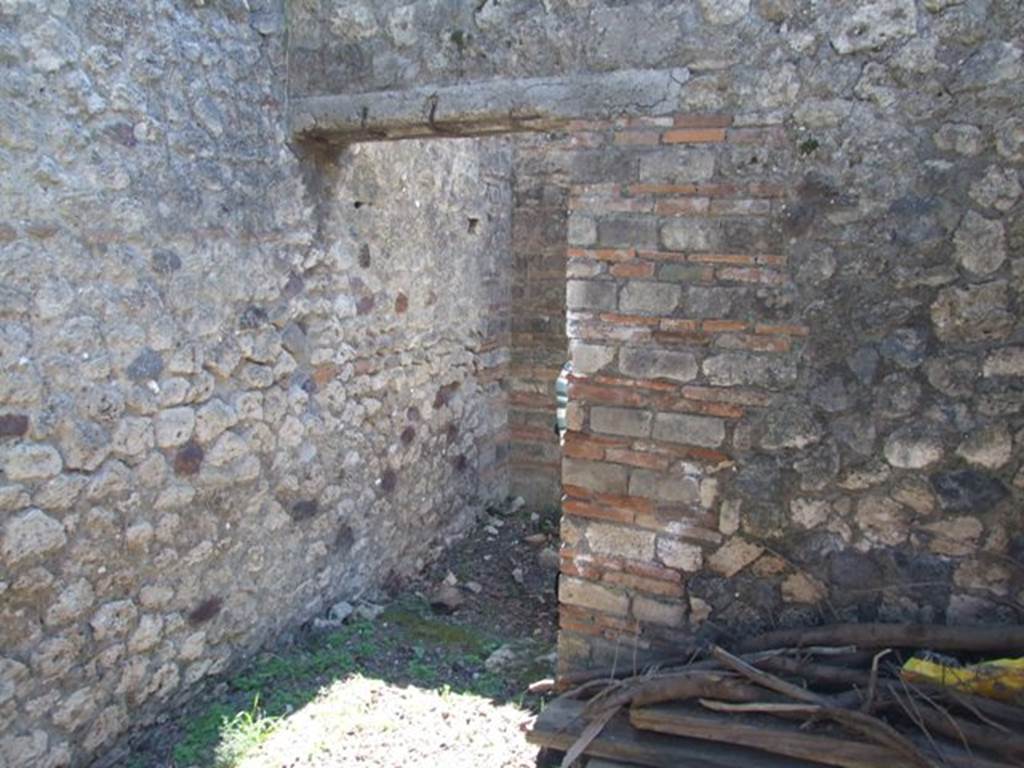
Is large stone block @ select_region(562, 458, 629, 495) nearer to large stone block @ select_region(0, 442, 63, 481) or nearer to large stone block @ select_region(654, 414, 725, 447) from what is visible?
large stone block @ select_region(654, 414, 725, 447)

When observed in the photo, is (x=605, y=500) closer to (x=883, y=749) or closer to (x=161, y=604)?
(x=883, y=749)

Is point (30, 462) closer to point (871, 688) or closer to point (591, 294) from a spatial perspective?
point (591, 294)

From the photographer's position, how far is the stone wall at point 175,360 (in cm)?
276

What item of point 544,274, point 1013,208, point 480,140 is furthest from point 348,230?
point 1013,208

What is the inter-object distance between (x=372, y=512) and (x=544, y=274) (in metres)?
2.46

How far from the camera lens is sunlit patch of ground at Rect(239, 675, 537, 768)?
125 inches

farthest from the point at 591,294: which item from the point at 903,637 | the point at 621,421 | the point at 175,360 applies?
the point at 175,360

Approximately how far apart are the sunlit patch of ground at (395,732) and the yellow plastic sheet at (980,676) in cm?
147

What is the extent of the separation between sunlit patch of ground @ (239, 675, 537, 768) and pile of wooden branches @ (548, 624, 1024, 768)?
2.11 ft

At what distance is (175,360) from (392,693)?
178cm

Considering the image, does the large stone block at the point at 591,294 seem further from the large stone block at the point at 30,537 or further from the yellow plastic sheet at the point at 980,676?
the large stone block at the point at 30,537

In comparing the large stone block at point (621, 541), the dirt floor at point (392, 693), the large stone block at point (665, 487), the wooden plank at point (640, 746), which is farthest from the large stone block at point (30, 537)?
the large stone block at point (665, 487)

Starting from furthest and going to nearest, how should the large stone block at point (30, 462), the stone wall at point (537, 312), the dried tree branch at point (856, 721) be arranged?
the stone wall at point (537, 312)
the large stone block at point (30, 462)
the dried tree branch at point (856, 721)

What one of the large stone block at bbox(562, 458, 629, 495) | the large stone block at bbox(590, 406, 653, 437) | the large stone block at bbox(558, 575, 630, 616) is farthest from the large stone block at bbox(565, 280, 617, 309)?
the large stone block at bbox(558, 575, 630, 616)
